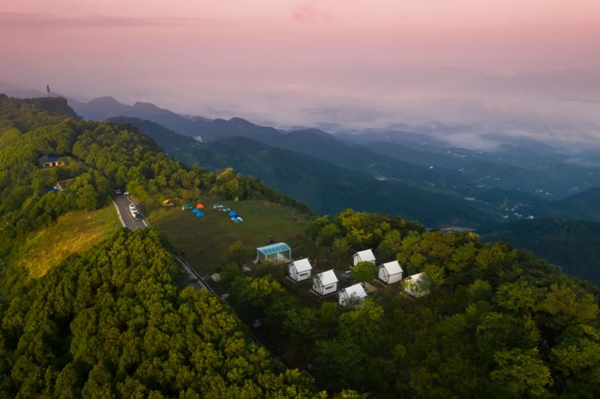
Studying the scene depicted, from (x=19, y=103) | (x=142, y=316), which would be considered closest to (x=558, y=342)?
(x=142, y=316)

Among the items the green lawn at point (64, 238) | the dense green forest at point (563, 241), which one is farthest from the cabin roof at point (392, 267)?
the dense green forest at point (563, 241)

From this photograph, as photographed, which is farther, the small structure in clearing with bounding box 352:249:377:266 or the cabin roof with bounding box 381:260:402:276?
the small structure in clearing with bounding box 352:249:377:266

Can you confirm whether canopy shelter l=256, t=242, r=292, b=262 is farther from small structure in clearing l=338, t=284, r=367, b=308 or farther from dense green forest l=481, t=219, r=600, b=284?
dense green forest l=481, t=219, r=600, b=284

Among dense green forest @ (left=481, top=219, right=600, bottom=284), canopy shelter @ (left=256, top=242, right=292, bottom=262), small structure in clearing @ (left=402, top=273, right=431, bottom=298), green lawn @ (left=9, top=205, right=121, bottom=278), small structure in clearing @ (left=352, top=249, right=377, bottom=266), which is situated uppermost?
small structure in clearing @ (left=402, top=273, right=431, bottom=298)

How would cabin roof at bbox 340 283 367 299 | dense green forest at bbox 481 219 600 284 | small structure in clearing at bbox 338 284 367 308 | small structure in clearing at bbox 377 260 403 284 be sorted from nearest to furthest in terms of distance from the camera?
small structure in clearing at bbox 338 284 367 308, cabin roof at bbox 340 283 367 299, small structure in clearing at bbox 377 260 403 284, dense green forest at bbox 481 219 600 284

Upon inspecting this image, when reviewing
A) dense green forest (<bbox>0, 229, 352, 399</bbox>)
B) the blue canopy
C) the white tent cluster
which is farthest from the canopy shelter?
dense green forest (<bbox>0, 229, 352, 399</bbox>)

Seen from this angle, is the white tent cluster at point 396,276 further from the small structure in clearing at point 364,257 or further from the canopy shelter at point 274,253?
the canopy shelter at point 274,253

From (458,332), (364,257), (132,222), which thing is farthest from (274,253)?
(132,222)
